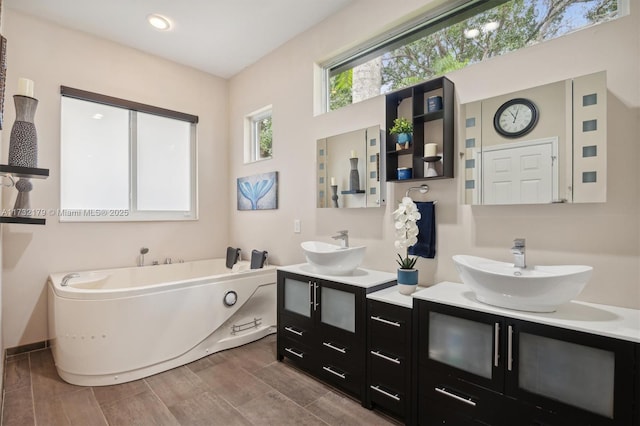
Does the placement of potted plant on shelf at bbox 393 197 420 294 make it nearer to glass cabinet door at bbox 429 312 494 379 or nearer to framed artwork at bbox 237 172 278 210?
glass cabinet door at bbox 429 312 494 379

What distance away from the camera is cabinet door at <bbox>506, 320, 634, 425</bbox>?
1142 mm

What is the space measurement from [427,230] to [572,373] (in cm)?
102

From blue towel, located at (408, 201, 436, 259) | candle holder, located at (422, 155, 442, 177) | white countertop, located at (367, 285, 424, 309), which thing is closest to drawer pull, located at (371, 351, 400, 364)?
white countertop, located at (367, 285, 424, 309)

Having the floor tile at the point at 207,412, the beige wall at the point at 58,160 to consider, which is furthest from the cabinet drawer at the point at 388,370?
the beige wall at the point at 58,160

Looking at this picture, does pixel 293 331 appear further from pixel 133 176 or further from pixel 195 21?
pixel 195 21

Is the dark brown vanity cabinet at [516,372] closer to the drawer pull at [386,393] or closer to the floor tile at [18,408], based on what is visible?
the drawer pull at [386,393]

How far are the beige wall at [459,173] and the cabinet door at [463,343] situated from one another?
19.8 inches

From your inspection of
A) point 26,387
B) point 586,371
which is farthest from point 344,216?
point 26,387

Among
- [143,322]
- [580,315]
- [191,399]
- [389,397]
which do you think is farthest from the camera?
[143,322]

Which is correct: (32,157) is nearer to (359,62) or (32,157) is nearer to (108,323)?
(108,323)

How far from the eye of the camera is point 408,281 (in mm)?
1895

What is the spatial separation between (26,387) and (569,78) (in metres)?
3.76

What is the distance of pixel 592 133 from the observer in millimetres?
1511

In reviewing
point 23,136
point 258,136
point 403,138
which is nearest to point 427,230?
point 403,138
